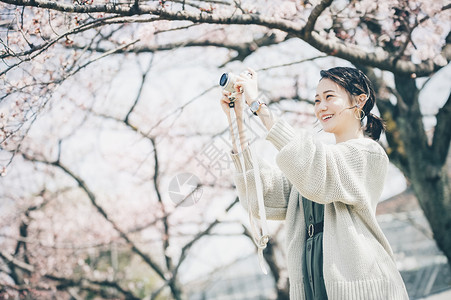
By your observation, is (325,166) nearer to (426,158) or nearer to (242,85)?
(242,85)

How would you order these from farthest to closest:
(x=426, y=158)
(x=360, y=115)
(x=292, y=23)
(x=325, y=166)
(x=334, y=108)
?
(x=426, y=158) < (x=292, y=23) < (x=360, y=115) < (x=334, y=108) < (x=325, y=166)

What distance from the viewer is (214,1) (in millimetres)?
3609

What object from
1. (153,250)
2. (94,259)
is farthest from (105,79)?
(153,250)

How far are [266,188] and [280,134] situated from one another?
0.41 meters

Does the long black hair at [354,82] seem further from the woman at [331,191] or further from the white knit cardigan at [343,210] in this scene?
the white knit cardigan at [343,210]

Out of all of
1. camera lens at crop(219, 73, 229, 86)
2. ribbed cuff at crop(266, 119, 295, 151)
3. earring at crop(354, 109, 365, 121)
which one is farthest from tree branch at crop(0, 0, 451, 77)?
ribbed cuff at crop(266, 119, 295, 151)

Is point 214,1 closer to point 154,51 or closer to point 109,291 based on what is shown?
point 154,51

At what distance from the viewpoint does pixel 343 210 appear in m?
1.75

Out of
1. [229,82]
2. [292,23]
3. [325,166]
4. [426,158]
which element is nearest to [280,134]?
[325,166]

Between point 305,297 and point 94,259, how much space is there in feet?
31.5

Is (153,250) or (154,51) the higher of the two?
(154,51)

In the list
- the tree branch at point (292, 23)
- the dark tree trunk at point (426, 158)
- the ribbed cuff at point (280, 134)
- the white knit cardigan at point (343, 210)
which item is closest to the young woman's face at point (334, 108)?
the white knit cardigan at point (343, 210)

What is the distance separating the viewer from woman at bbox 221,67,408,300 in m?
1.62

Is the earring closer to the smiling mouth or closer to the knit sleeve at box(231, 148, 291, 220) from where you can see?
the smiling mouth
